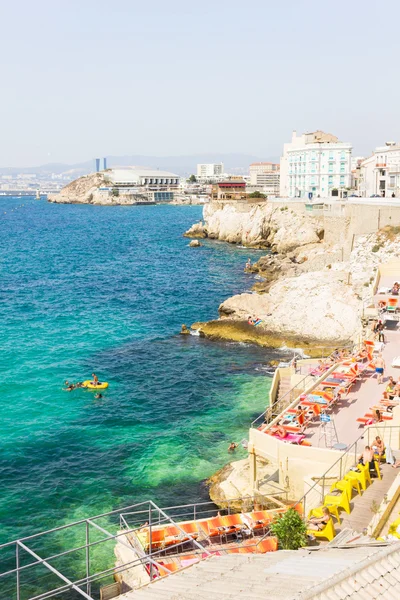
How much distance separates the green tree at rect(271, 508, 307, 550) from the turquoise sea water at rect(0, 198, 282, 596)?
9.27 m

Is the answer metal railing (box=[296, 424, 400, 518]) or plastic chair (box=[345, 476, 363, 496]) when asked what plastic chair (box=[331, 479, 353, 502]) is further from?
metal railing (box=[296, 424, 400, 518])

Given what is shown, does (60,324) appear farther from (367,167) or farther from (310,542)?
(367,167)

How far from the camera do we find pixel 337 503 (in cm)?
1571

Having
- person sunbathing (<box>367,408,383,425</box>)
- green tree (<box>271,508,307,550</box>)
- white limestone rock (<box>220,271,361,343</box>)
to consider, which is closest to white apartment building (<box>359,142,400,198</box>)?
white limestone rock (<box>220,271,361,343</box>)

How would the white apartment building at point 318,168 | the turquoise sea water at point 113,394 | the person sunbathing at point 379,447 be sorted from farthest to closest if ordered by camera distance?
the white apartment building at point 318,168
the turquoise sea water at point 113,394
the person sunbathing at point 379,447

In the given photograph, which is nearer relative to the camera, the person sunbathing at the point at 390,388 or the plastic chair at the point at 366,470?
the plastic chair at the point at 366,470

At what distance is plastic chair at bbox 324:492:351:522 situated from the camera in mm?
15609

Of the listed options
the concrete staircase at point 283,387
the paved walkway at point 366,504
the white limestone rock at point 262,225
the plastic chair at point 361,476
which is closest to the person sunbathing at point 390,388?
the concrete staircase at point 283,387

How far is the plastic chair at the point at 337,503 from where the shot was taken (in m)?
15.6

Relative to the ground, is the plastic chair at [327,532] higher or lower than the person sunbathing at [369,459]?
lower

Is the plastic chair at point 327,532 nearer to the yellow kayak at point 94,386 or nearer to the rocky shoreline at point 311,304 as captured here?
the rocky shoreline at point 311,304

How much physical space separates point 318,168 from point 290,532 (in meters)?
97.5

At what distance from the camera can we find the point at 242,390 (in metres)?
33.8

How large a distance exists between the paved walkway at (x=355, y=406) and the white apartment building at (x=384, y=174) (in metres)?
52.5
